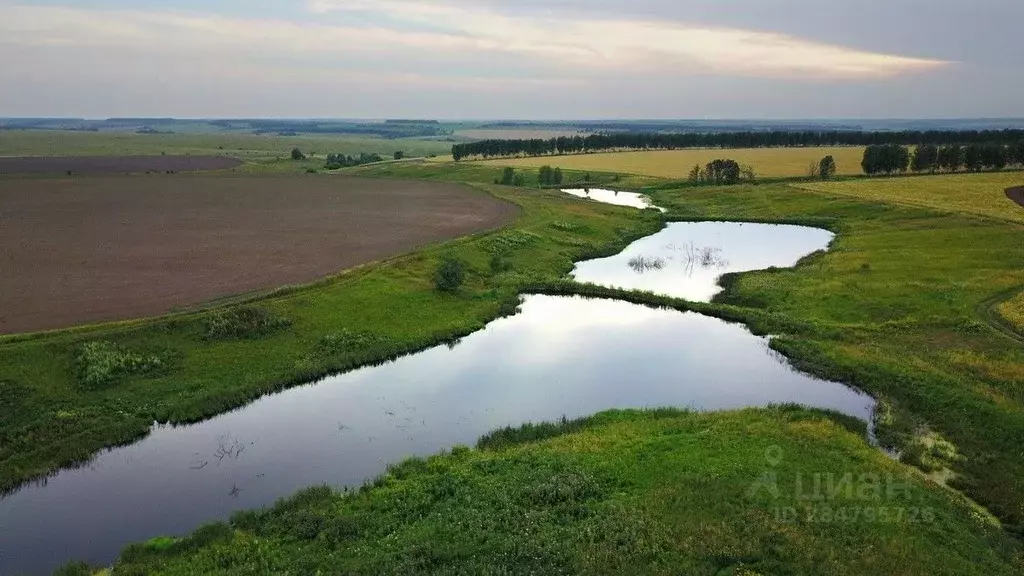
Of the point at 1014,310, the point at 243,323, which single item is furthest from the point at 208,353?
the point at 1014,310

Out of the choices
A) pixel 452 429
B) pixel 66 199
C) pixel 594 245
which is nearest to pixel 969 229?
pixel 594 245

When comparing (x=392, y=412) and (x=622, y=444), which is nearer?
(x=622, y=444)

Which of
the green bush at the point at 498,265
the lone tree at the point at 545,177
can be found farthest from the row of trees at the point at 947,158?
the green bush at the point at 498,265

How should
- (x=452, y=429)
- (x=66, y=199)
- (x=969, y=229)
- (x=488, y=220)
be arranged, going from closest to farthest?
(x=452, y=429) < (x=969, y=229) < (x=488, y=220) < (x=66, y=199)

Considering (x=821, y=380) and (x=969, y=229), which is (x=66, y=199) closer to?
(x=821, y=380)

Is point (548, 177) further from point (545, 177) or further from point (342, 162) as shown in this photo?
point (342, 162)

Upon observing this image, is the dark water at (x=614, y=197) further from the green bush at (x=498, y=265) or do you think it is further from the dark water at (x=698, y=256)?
the green bush at (x=498, y=265)
